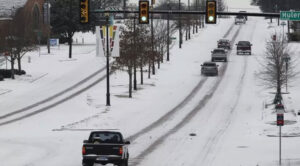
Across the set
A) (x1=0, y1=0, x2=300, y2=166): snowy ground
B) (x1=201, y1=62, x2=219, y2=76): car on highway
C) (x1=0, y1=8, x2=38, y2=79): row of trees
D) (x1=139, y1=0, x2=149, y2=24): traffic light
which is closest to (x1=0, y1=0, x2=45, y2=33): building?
(x1=0, y1=0, x2=300, y2=166): snowy ground

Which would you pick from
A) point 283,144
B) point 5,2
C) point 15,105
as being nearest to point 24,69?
point 15,105

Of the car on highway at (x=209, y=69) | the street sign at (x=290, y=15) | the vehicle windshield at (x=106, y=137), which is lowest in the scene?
the car on highway at (x=209, y=69)

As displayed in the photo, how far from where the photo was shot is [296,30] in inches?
4847

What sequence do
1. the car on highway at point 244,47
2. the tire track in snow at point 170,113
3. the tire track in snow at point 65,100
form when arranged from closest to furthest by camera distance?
the tire track in snow at point 170,113
the tire track in snow at point 65,100
the car on highway at point 244,47

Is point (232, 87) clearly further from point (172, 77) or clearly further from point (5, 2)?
point (5, 2)

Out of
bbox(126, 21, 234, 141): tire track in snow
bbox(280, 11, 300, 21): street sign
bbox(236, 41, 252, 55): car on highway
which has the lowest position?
bbox(126, 21, 234, 141): tire track in snow

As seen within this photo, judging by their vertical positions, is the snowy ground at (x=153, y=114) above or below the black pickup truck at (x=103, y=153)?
below

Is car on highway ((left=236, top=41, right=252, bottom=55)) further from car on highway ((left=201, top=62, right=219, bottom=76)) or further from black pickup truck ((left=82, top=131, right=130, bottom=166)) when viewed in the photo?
black pickup truck ((left=82, top=131, right=130, bottom=166))

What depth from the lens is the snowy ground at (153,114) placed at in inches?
1517

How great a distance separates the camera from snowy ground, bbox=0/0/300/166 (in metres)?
38.5

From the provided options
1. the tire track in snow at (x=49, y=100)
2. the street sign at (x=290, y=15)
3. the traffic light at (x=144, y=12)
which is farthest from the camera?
the tire track in snow at (x=49, y=100)

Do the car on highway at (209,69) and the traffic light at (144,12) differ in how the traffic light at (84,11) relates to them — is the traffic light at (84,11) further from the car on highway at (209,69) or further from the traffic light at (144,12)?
the car on highway at (209,69)

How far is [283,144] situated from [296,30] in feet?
275

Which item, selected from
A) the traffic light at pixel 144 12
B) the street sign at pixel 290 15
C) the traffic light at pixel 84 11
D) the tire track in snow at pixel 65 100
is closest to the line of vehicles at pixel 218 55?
the tire track in snow at pixel 65 100
